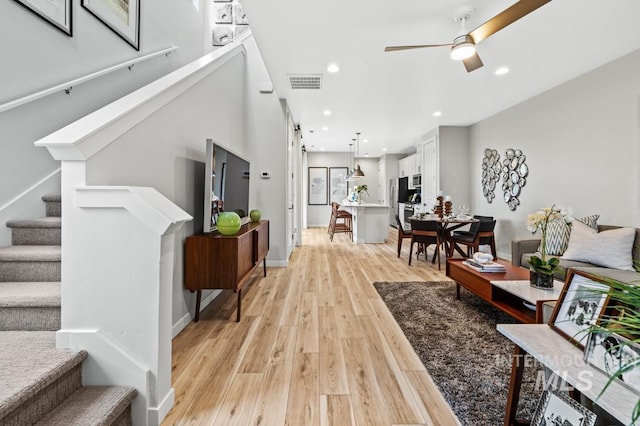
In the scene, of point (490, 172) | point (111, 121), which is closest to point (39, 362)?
point (111, 121)

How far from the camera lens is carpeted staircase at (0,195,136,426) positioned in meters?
1.02

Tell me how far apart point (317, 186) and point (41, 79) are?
8.43 meters

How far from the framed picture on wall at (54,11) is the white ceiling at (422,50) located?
1.37 m

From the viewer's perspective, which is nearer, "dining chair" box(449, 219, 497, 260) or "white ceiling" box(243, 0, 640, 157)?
"white ceiling" box(243, 0, 640, 157)

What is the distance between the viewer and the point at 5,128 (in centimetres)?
180

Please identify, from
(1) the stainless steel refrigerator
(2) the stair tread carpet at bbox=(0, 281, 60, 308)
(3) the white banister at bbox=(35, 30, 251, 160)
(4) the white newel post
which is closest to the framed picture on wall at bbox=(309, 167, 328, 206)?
(1) the stainless steel refrigerator

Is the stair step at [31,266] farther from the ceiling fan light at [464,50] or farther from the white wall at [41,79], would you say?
the ceiling fan light at [464,50]

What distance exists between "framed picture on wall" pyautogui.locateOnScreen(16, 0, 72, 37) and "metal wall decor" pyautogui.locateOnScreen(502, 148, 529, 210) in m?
5.90

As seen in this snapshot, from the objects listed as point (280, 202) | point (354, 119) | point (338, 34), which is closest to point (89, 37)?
point (338, 34)

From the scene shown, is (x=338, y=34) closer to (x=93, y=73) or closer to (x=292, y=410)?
(x=93, y=73)

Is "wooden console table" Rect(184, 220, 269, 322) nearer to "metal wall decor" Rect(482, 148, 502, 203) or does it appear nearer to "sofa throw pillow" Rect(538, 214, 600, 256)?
"sofa throw pillow" Rect(538, 214, 600, 256)

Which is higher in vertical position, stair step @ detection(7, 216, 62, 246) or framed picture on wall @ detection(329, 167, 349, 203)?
framed picture on wall @ detection(329, 167, 349, 203)

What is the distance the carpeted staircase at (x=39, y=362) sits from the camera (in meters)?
1.02

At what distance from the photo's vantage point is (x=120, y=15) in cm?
287
